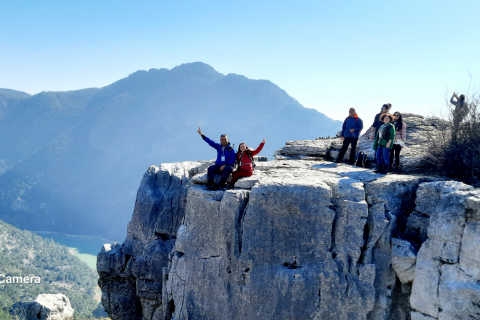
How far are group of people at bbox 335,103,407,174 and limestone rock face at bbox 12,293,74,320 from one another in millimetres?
27683

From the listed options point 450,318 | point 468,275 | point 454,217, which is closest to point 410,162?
point 454,217

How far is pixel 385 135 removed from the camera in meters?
12.2

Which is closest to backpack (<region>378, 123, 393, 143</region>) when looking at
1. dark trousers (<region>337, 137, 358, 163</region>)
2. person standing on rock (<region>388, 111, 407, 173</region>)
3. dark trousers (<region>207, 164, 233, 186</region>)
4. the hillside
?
person standing on rock (<region>388, 111, 407, 173</region>)

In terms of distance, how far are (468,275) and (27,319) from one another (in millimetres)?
31820

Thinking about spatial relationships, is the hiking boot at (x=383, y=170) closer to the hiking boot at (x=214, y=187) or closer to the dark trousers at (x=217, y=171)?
the dark trousers at (x=217, y=171)

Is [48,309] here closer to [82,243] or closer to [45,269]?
[45,269]

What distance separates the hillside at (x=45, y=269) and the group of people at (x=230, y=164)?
79.4m

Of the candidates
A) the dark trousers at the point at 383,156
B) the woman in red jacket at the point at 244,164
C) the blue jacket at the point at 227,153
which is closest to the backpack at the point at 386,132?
the dark trousers at the point at 383,156

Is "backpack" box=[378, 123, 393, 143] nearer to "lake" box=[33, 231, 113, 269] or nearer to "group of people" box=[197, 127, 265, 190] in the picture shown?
"group of people" box=[197, 127, 265, 190]

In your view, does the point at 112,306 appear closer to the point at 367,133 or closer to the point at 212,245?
the point at 212,245

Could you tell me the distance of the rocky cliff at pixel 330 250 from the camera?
966 centimetres

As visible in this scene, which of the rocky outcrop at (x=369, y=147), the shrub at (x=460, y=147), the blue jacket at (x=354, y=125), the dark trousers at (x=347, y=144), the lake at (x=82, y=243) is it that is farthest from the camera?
the lake at (x=82, y=243)

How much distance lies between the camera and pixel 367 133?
2022 cm

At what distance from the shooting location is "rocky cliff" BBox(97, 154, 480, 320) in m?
9.66
